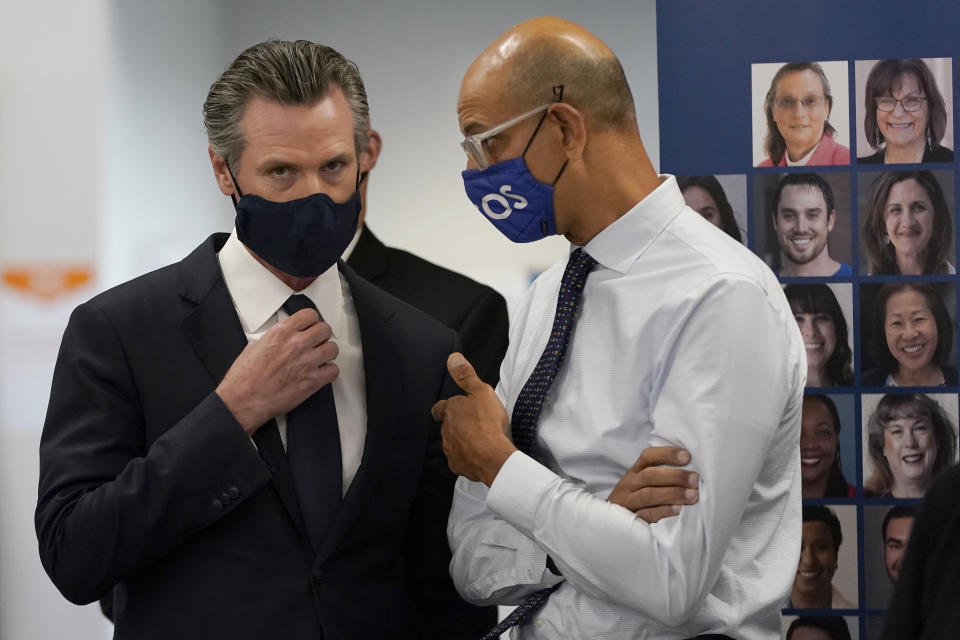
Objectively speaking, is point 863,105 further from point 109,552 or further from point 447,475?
point 109,552

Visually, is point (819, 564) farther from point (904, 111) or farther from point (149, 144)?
point (149, 144)

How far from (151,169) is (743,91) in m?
2.76

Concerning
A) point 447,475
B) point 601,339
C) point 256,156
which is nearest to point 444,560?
point 447,475

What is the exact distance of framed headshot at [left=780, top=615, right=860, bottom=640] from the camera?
2607 mm

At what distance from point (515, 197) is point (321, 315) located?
0.41m

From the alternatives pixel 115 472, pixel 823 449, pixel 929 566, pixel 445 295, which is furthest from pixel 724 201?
pixel 115 472

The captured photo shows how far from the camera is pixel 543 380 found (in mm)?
1873

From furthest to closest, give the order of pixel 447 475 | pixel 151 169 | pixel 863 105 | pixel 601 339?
pixel 151 169 < pixel 863 105 < pixel 447 475 < pixel 601 339

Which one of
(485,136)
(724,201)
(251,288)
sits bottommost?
(251,288)

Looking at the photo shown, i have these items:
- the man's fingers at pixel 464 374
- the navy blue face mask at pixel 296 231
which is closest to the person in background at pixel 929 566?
the man's fingers at pixel 464 374

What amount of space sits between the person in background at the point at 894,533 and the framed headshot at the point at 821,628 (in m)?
0.15

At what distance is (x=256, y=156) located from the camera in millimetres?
1894

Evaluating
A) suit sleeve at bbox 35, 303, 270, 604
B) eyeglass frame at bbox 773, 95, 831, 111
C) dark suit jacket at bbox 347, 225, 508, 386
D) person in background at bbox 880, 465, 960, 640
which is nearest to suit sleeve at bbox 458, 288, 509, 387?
dark suit jacket at bbox 347, 225, 508, 386

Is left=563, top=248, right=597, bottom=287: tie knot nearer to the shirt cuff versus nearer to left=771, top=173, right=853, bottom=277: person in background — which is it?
the shirt cuff
